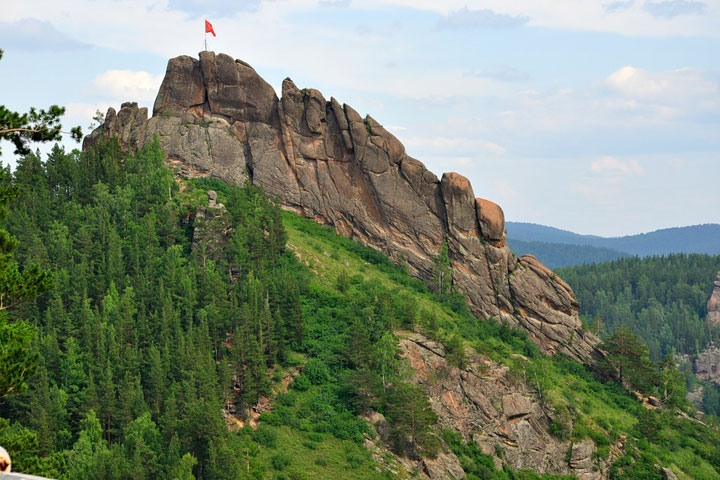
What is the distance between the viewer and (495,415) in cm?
8281

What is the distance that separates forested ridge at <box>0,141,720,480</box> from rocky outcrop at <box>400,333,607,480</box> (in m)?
1.56

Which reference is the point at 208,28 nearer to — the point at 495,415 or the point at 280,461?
the point at 495,415

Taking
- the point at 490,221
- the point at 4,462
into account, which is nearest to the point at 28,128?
the point at 4,462

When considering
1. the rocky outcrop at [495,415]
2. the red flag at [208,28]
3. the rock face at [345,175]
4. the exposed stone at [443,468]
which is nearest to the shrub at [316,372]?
the rocky outcrop at [495,415]

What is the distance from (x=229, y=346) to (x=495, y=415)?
30.8m

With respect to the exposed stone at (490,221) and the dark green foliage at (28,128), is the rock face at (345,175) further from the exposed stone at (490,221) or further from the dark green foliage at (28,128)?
the dark green foliage at (28,128)

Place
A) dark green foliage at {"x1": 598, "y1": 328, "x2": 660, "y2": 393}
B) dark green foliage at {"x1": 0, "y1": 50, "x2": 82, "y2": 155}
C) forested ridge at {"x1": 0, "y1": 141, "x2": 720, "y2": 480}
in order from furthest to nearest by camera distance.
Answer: dark green foliage at {"x1": 598, "y1": 328, "x2": 660, "y2": 393} → forested ridge at {"x1": 0, "y1": 141, "x2": 720, "y2": 480} → dark green foliage at {"x1": 0, "y1": 50, "x2": 82, "y2": 155}

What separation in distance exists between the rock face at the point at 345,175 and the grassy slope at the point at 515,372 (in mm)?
5097

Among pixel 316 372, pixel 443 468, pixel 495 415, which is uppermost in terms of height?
pixel 316 372

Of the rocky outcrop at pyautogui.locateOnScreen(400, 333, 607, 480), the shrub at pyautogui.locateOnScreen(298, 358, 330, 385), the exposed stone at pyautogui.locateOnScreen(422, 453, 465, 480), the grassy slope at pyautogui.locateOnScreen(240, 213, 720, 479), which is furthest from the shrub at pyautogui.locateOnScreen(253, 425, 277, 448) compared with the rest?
the rocky outcrop at pyautogui.locateOnScreen(400, 333, 607, 480)

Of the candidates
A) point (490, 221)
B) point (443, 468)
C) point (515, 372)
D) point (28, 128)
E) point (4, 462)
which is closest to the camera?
point (4, 462)

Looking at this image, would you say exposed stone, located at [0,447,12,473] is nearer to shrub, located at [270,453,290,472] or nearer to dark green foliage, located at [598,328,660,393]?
shrub, located at [270,453,290,472]

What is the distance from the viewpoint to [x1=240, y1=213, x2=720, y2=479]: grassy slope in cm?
6981

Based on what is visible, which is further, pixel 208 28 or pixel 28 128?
pixel 208 28
